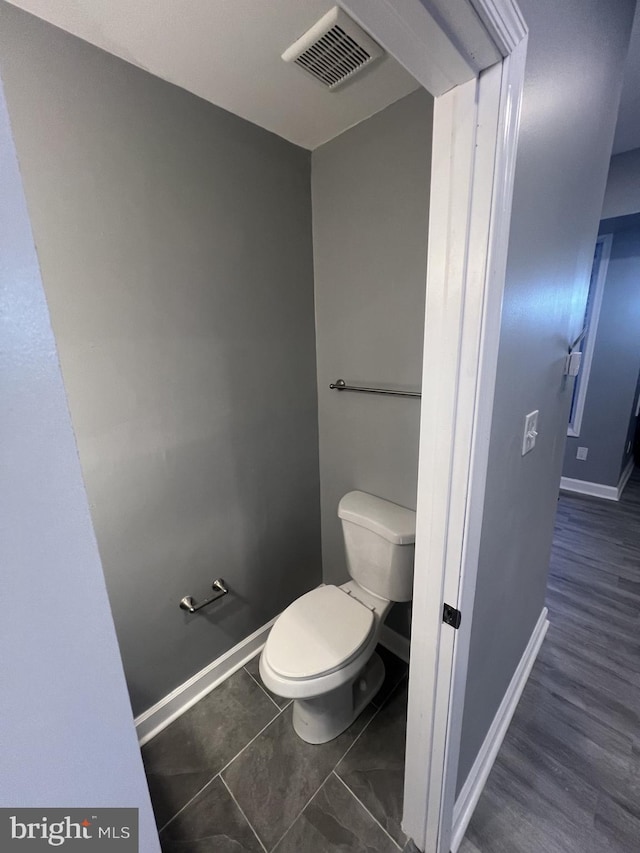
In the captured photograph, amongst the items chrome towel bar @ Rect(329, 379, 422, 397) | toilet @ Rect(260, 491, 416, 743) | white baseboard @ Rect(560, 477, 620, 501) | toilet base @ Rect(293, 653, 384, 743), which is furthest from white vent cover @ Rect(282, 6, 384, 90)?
white baseboard @ Rect(560, 477, 620, 501)

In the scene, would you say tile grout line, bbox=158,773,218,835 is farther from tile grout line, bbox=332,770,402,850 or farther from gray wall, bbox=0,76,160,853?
gray wall, bbox=0,76,160,853

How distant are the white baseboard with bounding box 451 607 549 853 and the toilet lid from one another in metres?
0.51

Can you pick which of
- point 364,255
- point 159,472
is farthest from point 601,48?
point 159,472

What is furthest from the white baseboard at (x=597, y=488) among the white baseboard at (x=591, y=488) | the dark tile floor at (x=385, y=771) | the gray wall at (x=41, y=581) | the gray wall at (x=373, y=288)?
the gray wall at (x=41, y=581)

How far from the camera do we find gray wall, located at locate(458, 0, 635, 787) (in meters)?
0.73

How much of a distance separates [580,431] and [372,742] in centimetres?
314

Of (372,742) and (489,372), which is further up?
(489,372)

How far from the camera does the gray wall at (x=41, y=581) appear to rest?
28 centimetres

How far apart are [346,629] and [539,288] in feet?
4.19

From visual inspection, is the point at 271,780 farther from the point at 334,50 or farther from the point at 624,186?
the point at 624,186

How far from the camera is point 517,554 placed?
3.78 ft

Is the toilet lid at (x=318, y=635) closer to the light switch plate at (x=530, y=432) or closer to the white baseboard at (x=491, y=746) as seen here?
the white baseboard at (x=491, y=746)

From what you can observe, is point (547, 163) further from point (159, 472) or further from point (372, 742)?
point (372, 742)

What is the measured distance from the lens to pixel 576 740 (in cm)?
131
